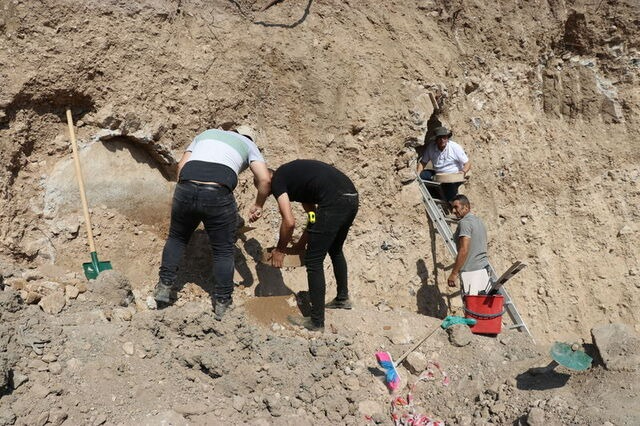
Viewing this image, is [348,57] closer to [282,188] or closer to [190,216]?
[282,188]

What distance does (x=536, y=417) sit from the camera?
398cm

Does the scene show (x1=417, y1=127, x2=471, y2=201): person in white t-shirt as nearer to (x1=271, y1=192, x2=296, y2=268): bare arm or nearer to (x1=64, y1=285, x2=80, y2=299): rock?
(x1=271, y1=192, x2=296, y2=268): bare arm

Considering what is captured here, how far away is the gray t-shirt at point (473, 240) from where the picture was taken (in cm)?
592

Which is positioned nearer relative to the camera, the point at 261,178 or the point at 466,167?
the point at 261,178

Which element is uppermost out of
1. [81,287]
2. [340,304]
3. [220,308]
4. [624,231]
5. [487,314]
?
[81,287]

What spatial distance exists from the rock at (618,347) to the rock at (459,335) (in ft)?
3.14

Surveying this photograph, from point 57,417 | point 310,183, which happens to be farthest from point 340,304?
point 57,417

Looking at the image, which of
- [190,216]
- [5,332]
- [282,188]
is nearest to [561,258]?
[282,188]

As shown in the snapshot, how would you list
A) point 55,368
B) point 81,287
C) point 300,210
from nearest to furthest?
Result: point 55,368 < point 81,287 < point 300,210

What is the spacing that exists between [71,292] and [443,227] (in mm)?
3753

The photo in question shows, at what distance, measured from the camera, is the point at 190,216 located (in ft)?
14.8

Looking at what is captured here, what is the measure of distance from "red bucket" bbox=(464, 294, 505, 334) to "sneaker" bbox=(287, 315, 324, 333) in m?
1.46

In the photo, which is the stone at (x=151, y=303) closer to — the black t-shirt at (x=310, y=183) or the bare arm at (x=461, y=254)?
the black t-shirt at (x=310, y=183)

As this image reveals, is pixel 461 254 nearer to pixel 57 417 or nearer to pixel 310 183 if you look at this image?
pixel 310 183
